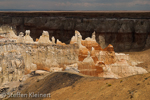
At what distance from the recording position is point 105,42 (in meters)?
38.2

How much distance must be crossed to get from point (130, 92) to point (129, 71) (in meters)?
10.5

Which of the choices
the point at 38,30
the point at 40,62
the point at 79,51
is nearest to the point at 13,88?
the point at 40,62

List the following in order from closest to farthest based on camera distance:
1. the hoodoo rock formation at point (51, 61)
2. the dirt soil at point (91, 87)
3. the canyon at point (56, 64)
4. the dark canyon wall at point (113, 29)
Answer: the dirt soil at point (91, 87)
the canyon at point (56, 64)
the hoodoo rock formation at point (51, 61)
the dark canyon wall at point (113, 29)

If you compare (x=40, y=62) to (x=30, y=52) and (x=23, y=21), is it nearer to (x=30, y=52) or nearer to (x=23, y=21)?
(x=30, y=52)

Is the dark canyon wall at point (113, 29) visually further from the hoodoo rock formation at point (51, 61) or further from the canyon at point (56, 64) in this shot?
the hoodoo rock formation at point (51, 61)

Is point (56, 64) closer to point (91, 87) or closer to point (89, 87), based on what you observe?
point (89, 87)

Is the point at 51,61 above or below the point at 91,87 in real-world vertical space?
below

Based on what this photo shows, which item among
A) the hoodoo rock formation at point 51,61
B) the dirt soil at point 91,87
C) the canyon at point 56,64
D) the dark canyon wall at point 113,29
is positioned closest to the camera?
the dirt soil at point 91,87

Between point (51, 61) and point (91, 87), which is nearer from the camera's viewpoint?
point (91, 87)

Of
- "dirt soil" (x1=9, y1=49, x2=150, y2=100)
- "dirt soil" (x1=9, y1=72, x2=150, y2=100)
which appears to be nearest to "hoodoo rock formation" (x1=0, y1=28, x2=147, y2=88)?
"dirt soil" (x1=9, y1=49, x2=150, y2=100)

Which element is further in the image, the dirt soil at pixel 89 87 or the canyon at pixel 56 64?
the canyon at pixel 56 64

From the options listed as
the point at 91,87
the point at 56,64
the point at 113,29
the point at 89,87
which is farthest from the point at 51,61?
the point at 113,29

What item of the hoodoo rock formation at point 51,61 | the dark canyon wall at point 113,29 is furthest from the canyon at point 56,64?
the dark canyon wall at point 113,29

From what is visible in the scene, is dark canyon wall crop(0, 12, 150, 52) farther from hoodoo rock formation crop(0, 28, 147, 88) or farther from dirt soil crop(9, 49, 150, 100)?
dirt soil crop(9, 49, 150, 100)
